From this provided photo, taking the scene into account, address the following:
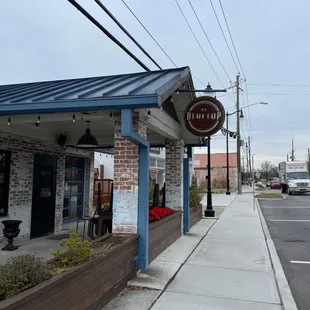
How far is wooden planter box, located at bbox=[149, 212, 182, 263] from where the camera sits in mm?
6770

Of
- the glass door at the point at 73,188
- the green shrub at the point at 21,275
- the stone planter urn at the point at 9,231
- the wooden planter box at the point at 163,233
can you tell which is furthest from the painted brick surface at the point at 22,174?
the green shrub at the point at 21,275

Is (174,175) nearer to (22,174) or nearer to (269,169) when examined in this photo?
(22,174)

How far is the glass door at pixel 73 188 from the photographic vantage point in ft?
38.0

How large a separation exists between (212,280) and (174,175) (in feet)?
13.7

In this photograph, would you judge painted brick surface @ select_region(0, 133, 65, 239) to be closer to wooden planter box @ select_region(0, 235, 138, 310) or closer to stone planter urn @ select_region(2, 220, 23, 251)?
stone planter urn @ select_region(2, 220, 23, 251)

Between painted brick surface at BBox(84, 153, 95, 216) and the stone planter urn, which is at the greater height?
painted brick surface at BBox(84, 153, 95, 216)

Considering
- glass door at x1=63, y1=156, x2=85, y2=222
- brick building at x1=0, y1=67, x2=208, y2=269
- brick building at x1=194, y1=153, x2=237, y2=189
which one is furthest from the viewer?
brick building at x1=194, y1=153, x2=237, y2=189

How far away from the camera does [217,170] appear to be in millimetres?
60969

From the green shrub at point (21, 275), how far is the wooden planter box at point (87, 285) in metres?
0.10

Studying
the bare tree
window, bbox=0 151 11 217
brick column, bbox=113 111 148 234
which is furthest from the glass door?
the bare tree

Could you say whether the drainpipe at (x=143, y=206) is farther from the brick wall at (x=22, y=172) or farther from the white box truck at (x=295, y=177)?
the white box truck at (x=295, y=177)

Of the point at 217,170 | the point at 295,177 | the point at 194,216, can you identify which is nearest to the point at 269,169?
the point at 217,170

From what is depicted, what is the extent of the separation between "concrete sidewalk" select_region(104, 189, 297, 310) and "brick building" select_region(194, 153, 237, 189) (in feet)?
123

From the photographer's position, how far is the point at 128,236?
562 cm
